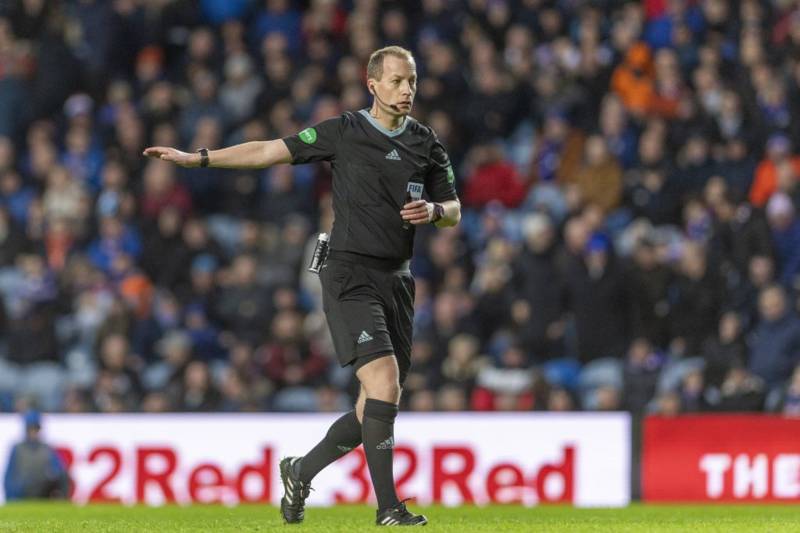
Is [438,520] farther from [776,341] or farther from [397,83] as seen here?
[776,341]

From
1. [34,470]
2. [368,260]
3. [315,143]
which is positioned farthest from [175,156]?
[34,470]

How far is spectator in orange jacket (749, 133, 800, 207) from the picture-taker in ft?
51.9

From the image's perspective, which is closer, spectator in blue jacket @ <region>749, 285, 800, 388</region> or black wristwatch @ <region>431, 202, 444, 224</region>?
black wristwatch @ <region>431, 202, 444, 224</region>

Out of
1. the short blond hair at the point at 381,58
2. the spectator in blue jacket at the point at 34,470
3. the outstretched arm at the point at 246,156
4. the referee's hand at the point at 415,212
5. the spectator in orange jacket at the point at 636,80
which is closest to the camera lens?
the referee's hand at the point at 415,212

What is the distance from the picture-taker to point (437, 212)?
7.65 m

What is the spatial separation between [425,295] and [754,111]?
3918mm

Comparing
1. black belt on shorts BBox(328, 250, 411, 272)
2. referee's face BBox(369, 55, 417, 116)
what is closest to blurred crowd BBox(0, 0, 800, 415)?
black belt on shorts BBox(328, 250, 411, 272)

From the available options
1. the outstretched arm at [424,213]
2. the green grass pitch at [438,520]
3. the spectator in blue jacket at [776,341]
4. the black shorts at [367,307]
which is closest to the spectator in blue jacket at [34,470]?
the green grass pitch at [438,520]

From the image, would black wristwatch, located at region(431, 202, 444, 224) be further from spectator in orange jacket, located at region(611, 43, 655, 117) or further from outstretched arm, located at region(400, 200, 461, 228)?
spectator in orange jacket, located at region(611, 43, 655, 117)

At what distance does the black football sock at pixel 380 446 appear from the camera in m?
7.52

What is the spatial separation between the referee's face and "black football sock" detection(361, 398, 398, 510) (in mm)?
1403

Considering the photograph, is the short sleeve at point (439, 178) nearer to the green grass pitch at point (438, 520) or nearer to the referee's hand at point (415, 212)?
the referee's hand at point (415, 212)

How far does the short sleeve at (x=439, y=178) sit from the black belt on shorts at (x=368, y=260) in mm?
408

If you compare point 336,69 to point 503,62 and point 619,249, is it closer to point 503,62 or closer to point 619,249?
point 503,62
